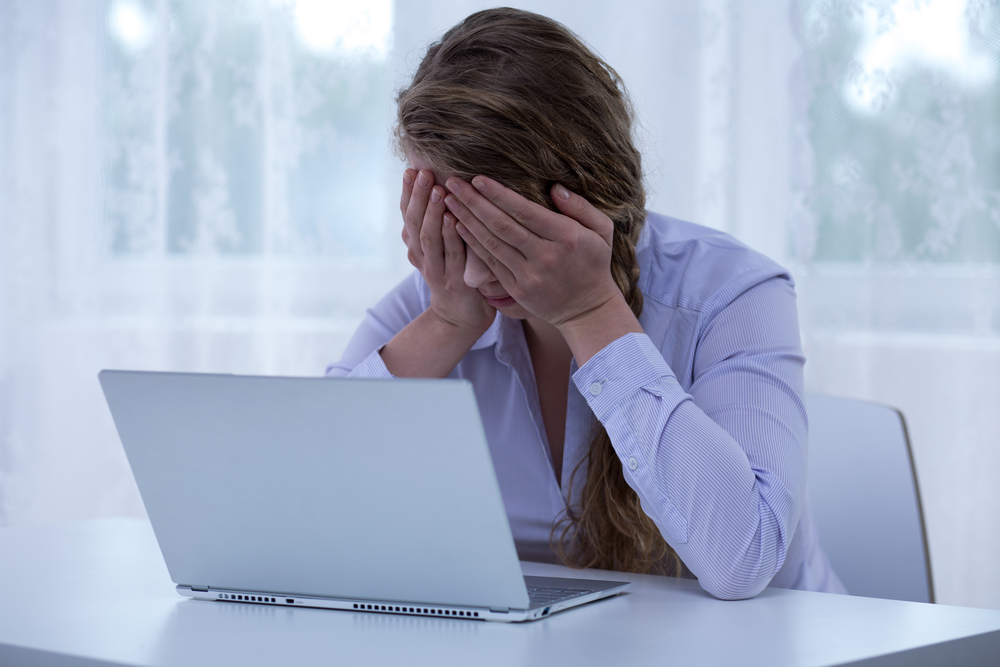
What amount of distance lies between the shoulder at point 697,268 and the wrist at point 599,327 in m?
0.12

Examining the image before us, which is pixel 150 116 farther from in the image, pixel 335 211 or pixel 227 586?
pixel 227 586

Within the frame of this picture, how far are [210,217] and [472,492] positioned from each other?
1548 mm

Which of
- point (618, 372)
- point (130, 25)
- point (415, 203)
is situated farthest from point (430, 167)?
point (130, 25)

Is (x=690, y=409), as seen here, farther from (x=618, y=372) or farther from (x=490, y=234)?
(x=490, y=234)

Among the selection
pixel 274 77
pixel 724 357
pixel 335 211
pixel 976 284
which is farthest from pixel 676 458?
pixel 274 77

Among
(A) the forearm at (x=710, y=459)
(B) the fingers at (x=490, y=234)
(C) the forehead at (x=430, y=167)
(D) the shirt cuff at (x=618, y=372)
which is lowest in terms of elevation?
(A) the forearm at (x=710, y=459)

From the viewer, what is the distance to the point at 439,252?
958mm

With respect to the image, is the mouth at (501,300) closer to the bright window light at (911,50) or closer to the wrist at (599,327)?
the wrist at (599,327)

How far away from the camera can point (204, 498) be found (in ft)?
2.05

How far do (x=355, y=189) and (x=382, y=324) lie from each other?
79cm

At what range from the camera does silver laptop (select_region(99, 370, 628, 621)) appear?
55 centimetres

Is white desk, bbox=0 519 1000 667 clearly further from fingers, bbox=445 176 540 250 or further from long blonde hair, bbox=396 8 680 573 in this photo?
fingers, bbox=445 176 540 250

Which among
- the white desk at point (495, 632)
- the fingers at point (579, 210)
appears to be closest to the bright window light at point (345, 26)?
the fingers at point (579, 210)

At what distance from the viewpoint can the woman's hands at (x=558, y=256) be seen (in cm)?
85
